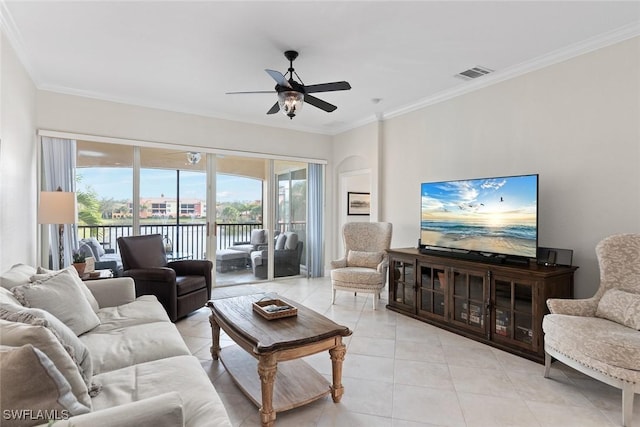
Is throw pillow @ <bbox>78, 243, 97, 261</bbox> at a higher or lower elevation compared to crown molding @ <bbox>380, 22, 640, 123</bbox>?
lower

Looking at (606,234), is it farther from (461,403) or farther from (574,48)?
(461,403)

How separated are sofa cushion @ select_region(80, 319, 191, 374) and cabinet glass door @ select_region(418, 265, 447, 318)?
8.90 ft

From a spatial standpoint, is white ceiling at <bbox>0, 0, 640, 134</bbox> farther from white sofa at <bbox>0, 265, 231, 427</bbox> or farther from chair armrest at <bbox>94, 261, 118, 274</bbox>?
chair armrest at <bbox>94, 261, 118, 274</bbox>

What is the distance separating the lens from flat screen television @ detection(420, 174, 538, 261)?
3088 millimetres

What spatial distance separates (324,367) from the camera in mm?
2709

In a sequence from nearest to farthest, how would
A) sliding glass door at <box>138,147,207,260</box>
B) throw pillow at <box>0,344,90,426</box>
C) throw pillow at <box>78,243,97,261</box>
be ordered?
throw pillow at <box>0,344,90,426</box>, throw pillow at <box>78,243,97,261</box>, sliding glass door at <box>138,147,207,260</box>

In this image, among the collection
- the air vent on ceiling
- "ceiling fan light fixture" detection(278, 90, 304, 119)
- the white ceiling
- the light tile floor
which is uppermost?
the white ceiling

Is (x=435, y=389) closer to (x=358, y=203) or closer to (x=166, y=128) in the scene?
(x=358, y=203)

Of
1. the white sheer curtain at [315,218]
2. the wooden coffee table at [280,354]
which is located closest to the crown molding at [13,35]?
the wooden coffee table at [280,354]

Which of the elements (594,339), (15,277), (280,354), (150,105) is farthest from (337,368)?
(150,105)

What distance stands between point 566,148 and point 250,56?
324 centimetres

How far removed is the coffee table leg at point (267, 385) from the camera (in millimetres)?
1927

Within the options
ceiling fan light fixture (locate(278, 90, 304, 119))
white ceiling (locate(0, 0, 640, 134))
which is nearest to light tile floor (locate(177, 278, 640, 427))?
ceiling fan light fixture (locate(278, 90, 304, 119))

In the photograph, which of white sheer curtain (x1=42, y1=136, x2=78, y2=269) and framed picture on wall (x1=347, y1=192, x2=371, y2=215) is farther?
framed picture on wall (x1=347, y1=192, x2=371, y2=215)
